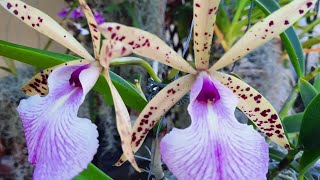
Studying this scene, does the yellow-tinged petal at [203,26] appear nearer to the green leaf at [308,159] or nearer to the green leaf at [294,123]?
the green leaf at [308,159]

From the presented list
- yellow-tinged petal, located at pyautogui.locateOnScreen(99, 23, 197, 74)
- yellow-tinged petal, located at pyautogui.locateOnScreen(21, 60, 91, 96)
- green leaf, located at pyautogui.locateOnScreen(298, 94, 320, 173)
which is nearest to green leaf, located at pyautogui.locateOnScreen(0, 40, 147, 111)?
yellow-tinged petal, located at pyautogui.locateOnScreen(21, 60, 91, 96)

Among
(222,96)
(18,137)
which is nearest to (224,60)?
(222,96)

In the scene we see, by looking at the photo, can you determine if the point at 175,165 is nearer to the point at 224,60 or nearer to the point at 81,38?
the point at 224,60

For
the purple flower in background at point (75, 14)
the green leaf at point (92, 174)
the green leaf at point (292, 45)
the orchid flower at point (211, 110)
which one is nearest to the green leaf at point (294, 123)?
the green leaf at point (292, 45)

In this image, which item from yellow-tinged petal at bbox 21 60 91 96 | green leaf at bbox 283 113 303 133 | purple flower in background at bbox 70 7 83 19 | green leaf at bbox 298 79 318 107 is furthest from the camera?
purple flower in background at bbox 70 7 83 19

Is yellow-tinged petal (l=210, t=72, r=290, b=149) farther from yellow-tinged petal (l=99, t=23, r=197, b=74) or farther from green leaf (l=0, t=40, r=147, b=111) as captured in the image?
green leaf (l=0, t=40, r=147, b=111)
